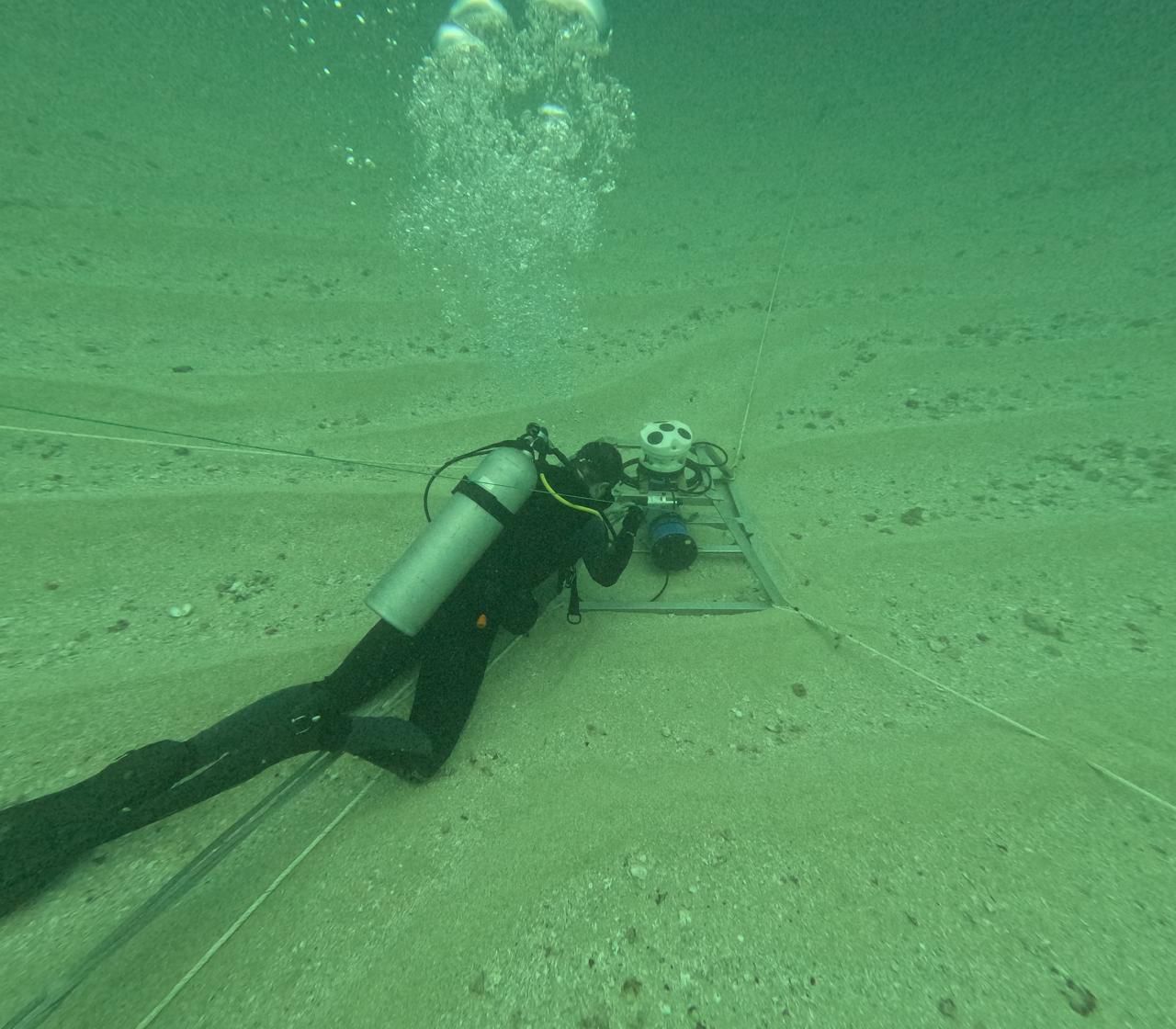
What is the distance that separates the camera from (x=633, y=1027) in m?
1.46

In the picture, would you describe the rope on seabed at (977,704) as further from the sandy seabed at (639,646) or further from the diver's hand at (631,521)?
the diver's hand at (631,521)

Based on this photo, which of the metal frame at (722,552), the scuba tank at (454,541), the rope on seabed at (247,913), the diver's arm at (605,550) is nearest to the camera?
the rope on seabed at (247,913)

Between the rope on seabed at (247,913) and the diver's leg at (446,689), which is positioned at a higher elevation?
the diver's leg at (446,689)

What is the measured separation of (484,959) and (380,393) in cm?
363

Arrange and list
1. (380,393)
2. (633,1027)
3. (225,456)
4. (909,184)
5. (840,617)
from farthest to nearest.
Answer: (909,184) → (380,393) → (225,456) → (840,617) → (633,1027)

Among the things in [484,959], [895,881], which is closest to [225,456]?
[484,959]

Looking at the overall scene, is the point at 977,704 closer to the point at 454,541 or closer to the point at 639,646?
the point at 639,646

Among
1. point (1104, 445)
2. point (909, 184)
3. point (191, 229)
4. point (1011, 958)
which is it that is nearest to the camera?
point (1011, 958)

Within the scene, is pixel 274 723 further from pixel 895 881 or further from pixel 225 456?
pixel 225 456

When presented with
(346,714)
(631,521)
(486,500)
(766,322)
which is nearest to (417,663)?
(346,714)

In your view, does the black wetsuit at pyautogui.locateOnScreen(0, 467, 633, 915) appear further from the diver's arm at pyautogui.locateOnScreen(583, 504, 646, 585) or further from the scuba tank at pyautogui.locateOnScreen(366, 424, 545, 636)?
the scuba tank at pyautogui.locateOnScreen(366, 424, 545, 636)

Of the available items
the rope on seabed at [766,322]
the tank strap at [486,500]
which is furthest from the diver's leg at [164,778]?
the rope on seabed at [766,322]

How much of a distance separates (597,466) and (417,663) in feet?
3.68

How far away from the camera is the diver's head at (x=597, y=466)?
2416mm
